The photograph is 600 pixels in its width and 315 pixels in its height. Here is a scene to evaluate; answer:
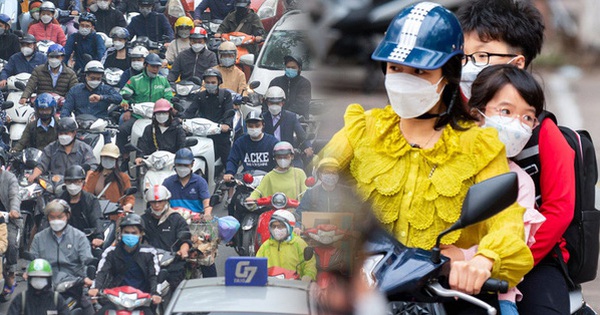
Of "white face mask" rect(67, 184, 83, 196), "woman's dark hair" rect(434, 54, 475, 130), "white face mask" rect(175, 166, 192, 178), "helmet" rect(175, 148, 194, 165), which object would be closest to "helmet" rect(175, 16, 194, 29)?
"helmet" rect(175, 148, 194, 165)

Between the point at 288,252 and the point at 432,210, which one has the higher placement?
the point at 432,210

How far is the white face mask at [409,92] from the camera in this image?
198cm

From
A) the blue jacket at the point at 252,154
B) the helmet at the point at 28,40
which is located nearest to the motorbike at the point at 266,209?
the blue jacket at the point at 252,154

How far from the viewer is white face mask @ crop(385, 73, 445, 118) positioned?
198 cm

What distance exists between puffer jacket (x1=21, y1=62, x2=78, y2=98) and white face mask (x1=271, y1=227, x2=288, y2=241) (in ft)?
20.7

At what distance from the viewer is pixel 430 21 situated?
1836 millimetres

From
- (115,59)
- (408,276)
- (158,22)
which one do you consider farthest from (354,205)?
(158,22)

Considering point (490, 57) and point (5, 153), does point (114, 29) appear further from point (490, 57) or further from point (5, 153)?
point (490, 57)

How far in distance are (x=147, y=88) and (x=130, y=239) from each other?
459cm

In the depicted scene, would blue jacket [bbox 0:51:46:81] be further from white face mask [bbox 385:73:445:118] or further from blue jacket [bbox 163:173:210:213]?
white face mask [bbox 385:73:445:118]

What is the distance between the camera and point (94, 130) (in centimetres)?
1569

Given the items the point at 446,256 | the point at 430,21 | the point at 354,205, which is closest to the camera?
the point at 354,205

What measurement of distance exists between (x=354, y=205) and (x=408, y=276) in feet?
1.05

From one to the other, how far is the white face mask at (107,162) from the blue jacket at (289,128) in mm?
1757
